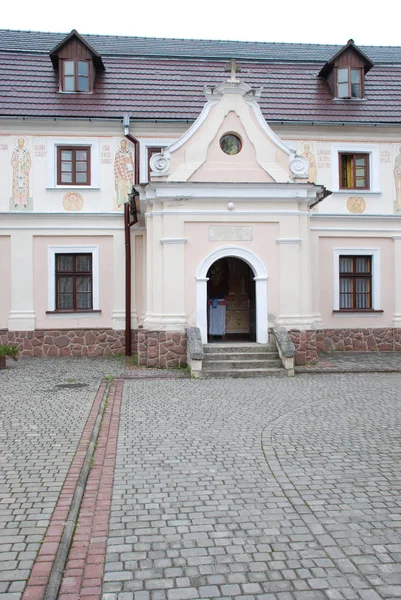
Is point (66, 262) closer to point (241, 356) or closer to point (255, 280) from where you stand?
point (255, 280)

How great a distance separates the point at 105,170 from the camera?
1812 cm

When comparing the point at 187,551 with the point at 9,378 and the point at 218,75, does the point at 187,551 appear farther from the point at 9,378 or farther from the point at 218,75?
the point at 218,75

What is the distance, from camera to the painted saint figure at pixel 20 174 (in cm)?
1770

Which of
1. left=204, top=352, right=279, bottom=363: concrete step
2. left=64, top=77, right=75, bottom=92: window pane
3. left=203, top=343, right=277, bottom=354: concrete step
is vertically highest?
left=64, top=77, right=75, bottom=92: window pane

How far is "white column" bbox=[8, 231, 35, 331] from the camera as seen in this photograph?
17578 millimetres

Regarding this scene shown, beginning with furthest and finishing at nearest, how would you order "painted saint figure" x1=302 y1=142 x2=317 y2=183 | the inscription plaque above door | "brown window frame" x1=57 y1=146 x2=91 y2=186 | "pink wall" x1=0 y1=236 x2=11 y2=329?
"painted saint figure" x1=302 y1=142 x2=317 y2=183 → "brown window frame" x1=57 y1=146 x2=91 y2=186 → "pink wall" x1=0 y1=236 x2=11 y2=329 → the inscription plaque above door

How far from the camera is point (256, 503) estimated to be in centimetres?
519

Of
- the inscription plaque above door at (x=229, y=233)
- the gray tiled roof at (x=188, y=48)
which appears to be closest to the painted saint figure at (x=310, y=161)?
the gray tiled roof at (x=188, y=48)

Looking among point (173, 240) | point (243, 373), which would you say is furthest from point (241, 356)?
point (173, 240)

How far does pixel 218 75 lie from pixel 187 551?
1946 centimetres

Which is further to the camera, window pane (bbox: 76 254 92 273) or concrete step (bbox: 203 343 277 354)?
window pane (bbox: 76 254 92 273)

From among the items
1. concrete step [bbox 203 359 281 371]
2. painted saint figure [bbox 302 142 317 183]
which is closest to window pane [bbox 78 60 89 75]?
painted saint figure [bbox 302 142 317 183]

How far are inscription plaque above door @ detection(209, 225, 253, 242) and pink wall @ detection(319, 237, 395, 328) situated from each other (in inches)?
199

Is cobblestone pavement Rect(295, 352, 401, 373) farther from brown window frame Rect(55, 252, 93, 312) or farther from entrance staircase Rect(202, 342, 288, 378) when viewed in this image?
brown window frame Rect(55, 252, 93, 312)
